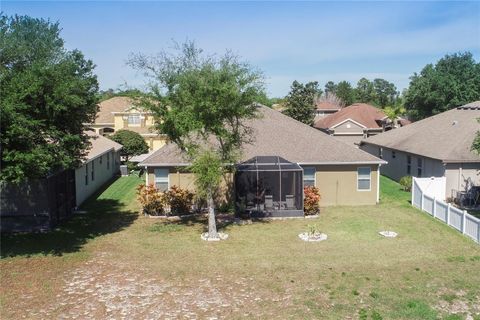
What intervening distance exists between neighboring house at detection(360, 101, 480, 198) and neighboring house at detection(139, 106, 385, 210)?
4.06 meters

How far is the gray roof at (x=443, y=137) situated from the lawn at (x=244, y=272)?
20.0 feet

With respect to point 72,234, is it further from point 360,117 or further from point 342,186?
point 360,117

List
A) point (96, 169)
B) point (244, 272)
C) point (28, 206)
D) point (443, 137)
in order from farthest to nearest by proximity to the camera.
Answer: point (96, 169)
point (443, 137)
point (28, 206)
point (244, 272)

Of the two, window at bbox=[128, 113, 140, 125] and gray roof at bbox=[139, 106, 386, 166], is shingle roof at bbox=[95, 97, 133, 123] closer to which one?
window at bbox=[128, 113, 140, 125]

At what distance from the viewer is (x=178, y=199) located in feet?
72.9

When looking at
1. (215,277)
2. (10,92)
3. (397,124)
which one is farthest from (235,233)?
(397,124)

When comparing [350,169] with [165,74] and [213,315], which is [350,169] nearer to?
[165,74]

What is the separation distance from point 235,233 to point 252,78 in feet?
21.2

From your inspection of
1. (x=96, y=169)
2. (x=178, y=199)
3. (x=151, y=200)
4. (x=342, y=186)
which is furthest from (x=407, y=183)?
(x=96, y=169)

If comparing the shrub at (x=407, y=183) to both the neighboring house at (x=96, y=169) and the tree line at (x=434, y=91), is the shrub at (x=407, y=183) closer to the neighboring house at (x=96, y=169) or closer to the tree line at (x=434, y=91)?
the neighboring house at (x=96, y=169)

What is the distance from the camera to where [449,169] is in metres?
24.6

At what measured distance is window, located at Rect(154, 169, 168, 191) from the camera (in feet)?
76.0

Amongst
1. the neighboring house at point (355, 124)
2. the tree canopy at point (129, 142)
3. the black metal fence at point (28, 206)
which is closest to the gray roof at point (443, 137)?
the neighboring house at point (355, 124)

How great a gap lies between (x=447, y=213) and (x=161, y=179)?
13673 millimetres
